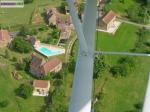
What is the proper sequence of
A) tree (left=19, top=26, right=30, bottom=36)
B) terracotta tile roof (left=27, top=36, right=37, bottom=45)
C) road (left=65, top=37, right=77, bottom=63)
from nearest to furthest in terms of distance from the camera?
road (left=65, top=37, right=77, bottom=63), terracotta tile roof (left=27, top=36, right=37, bottom=45), tree (left=19, top=26, right=30, bottom=36)

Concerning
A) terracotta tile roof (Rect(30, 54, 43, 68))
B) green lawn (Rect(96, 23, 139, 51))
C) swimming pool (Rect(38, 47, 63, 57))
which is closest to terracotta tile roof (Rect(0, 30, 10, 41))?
swimming pool (Rect(38, 47, 63, 57))

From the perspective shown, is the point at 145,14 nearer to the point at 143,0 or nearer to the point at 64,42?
the point at 143,0

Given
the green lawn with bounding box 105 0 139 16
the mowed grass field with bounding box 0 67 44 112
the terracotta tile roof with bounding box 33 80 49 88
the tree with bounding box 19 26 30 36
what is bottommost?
the mowed grass field with bounding box 0 67 44 112

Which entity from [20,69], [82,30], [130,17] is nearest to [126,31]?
[130,17]

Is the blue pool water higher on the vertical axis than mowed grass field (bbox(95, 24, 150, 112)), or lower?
higher

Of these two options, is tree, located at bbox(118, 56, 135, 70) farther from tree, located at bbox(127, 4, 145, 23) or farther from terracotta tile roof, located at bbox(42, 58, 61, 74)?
tree, located at bbox(127, 4, 145, 23)

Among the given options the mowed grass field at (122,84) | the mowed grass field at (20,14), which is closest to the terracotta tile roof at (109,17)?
the mowed grass field at (122,84)
